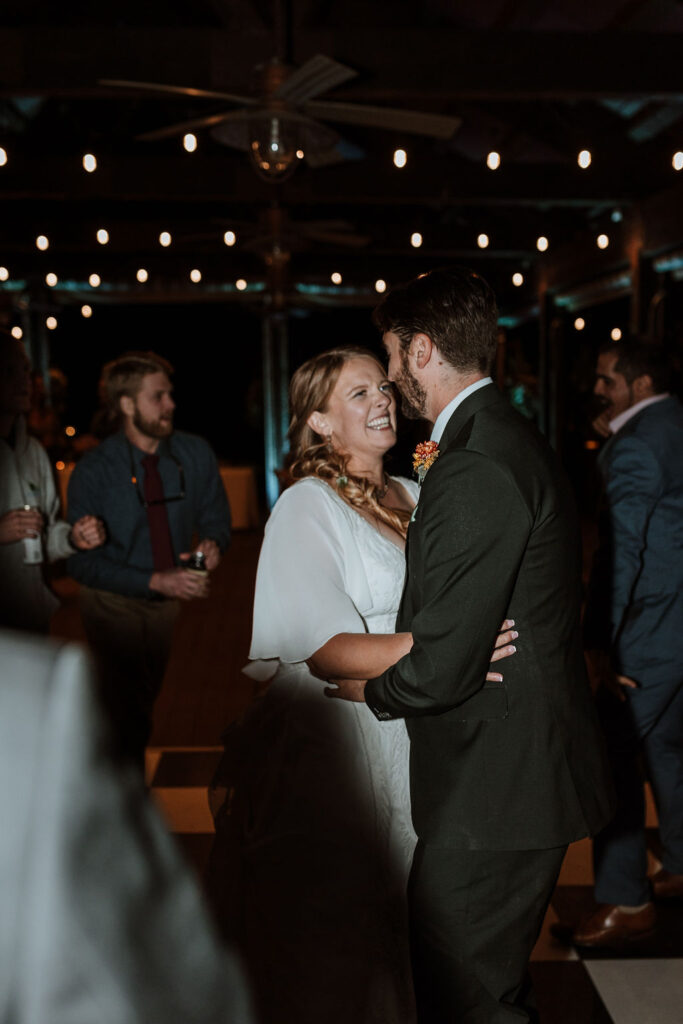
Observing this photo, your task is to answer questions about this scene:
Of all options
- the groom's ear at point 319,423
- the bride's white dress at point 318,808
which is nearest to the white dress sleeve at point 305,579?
the bride's white dress at point 318,808

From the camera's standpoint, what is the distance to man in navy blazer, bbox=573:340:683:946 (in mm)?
2338

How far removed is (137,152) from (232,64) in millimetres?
6354

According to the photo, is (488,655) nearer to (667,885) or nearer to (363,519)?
(363,519)

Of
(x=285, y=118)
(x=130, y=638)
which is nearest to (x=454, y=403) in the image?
(x=130, y=638)

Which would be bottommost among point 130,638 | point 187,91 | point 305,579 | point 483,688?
point 130,638

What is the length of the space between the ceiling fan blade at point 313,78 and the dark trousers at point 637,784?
2506 millimetres

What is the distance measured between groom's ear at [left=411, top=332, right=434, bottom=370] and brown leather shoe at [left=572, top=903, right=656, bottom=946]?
5.35 feet

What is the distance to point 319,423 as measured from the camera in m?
2.00

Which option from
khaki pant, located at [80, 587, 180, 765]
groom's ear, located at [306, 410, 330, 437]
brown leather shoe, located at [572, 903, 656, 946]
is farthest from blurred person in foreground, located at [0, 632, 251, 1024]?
khaki pant, located at [80, 587, 180, 765]

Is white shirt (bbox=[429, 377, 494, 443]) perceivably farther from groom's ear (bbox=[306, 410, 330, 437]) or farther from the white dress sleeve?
groom's ear (bbox=[306, 410, 330, 437])

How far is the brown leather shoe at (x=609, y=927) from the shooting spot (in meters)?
2.33

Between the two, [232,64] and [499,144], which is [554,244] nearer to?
[499,144]

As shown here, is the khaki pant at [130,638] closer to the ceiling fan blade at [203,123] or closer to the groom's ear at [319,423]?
the groom's ear at [319,423]

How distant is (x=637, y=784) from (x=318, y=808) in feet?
3.44
